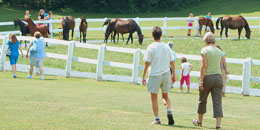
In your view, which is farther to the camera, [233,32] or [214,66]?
[233,32]

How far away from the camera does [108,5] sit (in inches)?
2511

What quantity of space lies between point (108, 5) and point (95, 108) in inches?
2041

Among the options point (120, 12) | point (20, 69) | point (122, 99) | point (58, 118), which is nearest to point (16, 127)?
point (58, 118)

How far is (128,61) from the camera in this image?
84.3 feet

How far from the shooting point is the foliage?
60156 mm

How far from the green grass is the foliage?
4271 centimetres

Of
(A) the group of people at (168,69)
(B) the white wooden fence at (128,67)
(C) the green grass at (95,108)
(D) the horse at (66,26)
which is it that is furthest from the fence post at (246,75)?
(D) the horse at (66,26)

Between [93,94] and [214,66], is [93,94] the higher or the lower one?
the lower one

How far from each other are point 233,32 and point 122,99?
31.3 metres

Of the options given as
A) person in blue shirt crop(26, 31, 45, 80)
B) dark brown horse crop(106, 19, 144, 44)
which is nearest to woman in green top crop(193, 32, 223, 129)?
person in blue shirt crop(26, 31, 45, 80)

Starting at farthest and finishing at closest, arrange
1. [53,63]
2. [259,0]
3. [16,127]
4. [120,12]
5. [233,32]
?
[259,0], [120,12], [233,32], [53,63], [16,127]

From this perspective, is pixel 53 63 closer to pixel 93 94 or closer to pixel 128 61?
pixel 128 61

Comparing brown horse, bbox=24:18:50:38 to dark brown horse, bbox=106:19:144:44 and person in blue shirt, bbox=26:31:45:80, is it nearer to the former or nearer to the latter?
→ dark brown horse, bbox=106:19:144:44

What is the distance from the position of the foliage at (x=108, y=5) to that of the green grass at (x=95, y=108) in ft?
140
